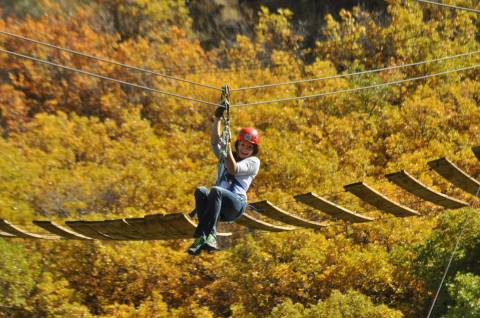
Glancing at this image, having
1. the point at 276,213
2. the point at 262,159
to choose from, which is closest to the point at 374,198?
the point at 276,213

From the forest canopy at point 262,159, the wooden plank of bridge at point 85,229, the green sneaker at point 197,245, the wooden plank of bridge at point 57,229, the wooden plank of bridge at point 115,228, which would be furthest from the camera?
the forest canopy at point 262,159

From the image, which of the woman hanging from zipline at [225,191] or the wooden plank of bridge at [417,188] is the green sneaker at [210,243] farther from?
the wooden plank of bridge at [417,188]

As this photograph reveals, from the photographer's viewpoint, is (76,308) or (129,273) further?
(129,273)

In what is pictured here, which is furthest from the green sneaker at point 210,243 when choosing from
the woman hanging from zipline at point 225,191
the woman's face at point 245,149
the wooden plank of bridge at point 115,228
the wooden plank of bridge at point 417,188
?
the wooden plank of bridge at point 417,188

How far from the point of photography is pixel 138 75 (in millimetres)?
27031

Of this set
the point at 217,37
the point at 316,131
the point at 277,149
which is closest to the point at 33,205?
the point at 277,149

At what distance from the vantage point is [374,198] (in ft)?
23.4

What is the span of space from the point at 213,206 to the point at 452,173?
6.20ft

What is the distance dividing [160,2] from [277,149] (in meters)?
13.2

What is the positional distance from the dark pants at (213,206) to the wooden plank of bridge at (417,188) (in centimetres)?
116

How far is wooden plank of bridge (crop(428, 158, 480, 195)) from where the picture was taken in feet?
22.0

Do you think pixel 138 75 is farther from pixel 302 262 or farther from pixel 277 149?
pixel 302 262

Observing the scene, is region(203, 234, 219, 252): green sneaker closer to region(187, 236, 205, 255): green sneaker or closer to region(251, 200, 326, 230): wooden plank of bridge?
region(187, 236, 205, 255): green sneaker

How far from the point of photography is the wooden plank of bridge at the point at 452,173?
22.0 feet
